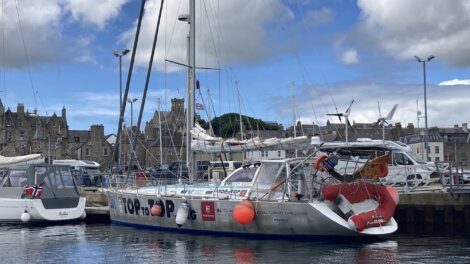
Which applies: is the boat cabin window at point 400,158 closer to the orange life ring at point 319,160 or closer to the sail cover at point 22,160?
the orange life ring at point 319,160

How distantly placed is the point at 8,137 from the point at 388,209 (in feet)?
320

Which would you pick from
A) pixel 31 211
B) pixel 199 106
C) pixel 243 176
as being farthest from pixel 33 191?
pixel 243 176

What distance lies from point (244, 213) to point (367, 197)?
4502 millimetres

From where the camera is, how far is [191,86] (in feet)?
87.8

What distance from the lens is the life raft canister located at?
20516 millimetres

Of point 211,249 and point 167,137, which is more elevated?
point 167,137

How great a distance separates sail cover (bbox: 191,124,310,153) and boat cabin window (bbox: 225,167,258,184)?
930 mm

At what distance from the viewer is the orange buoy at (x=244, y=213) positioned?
21.2 meters

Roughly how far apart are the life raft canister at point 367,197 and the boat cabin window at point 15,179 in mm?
16063

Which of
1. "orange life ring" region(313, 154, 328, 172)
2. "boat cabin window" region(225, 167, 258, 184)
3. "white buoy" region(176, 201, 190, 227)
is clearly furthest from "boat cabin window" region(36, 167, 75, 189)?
"orange life ring" region(313, 154, 328, 172)

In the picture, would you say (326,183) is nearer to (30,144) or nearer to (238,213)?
(238,213)

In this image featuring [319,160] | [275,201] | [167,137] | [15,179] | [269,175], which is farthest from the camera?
[167,137]

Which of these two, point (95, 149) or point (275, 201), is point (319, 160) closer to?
point (275, 201)

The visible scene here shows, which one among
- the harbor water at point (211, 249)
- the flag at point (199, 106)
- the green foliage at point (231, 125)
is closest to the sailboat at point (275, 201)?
the harbor water at point (211, 249)
